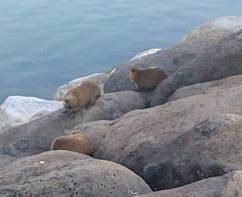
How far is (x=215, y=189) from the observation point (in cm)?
468

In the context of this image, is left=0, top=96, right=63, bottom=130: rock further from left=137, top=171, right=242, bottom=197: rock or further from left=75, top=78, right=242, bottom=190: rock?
left=137, top=171, right=242, bottom=197: rock

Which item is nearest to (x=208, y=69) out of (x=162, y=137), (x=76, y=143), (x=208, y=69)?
(x=208, y=69)

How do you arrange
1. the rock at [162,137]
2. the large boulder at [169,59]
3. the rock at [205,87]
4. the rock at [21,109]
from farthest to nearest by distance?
the rock at [21,109]
the large boulder at [169,59]
the rock at [205,87]
the rock at [162,137]

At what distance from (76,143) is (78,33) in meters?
17.1

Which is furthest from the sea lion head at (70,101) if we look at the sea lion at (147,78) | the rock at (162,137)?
the sea lion at (147,78)

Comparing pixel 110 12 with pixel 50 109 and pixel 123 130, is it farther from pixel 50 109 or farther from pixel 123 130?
pixel 123 130

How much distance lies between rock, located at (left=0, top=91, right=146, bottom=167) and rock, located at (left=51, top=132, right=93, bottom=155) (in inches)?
49.4

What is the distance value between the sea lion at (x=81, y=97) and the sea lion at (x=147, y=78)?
2.46 feet

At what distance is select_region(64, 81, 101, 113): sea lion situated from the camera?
9.49 m

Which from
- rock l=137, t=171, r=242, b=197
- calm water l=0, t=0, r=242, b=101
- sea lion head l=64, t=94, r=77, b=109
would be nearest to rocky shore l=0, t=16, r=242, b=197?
rock l=137, t=171, r=242, b=197

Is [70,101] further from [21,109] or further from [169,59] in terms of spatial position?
[21,109]

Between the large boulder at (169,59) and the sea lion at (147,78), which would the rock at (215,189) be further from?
the large boulder at (169,59)

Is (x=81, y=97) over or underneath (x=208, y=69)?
underneath

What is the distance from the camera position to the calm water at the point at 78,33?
20984 millimetres
